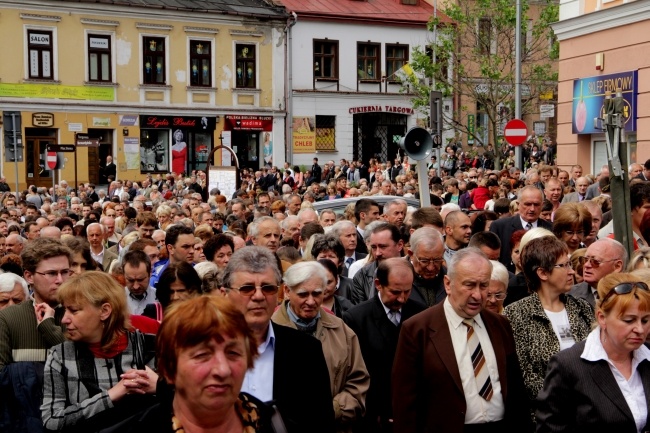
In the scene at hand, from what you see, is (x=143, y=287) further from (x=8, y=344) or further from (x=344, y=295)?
(x=8, y=344)

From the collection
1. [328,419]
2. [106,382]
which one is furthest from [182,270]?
[328,419]

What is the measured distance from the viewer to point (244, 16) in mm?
43000

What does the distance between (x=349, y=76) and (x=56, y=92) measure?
1398cm

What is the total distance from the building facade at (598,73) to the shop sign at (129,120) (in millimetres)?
22527

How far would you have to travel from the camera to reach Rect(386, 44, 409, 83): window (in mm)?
46906

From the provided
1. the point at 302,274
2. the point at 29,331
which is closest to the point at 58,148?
the point at 29,331

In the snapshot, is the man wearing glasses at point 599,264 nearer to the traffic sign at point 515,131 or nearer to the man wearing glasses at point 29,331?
the man wearing glasses at point 29,331

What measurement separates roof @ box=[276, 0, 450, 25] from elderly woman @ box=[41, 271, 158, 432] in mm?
40053

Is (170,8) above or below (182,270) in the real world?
above

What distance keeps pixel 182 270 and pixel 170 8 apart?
35.7 m

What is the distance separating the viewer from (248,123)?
4366 centimetres

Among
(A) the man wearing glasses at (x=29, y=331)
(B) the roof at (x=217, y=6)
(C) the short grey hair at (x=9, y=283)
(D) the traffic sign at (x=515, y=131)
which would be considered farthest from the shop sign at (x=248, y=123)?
(A) the man wearing glasses at (x=29, y=331)

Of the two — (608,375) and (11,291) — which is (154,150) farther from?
(608,375)

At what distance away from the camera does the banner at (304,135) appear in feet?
146
